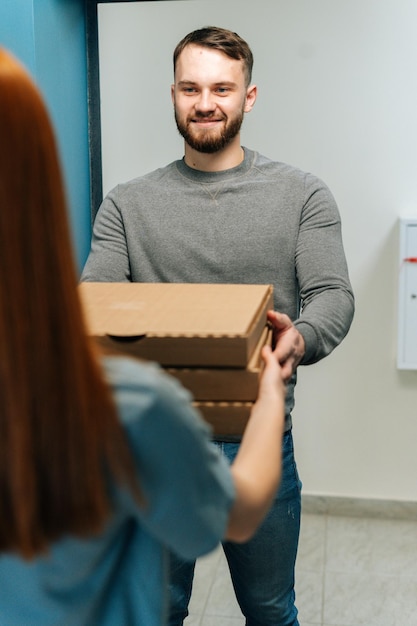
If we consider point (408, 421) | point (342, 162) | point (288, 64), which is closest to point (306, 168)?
point (342, 162)

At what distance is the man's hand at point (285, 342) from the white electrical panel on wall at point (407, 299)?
141 cm

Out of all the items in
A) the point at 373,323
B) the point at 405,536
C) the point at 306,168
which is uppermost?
the point at 306,168

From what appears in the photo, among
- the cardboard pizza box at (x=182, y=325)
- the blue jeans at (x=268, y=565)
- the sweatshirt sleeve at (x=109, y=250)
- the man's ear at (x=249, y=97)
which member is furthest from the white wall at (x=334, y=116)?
the cardboard pizza box at (x=182, y=325)

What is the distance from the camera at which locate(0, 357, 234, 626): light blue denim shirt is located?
67cm

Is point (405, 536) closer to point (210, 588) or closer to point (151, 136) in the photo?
point (210, 588)

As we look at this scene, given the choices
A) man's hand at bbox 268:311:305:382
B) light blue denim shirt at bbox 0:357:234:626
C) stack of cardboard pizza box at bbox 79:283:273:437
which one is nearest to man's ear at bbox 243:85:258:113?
man's hand at bbox 268:311:305:382

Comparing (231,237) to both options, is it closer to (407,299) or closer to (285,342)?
(285,342)

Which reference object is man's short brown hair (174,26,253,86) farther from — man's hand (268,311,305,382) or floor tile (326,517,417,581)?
floor tile (326,517,417,581)

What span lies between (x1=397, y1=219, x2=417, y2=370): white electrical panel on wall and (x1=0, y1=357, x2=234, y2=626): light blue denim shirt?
6.23ft

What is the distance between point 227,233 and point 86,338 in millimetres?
947

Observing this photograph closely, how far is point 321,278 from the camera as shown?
151 cm

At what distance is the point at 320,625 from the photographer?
221 centimetres

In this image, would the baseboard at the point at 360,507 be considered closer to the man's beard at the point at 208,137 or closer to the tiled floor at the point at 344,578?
the tiled floor at the point at 344,578

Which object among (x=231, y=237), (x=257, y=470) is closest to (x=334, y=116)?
(x=231, y=237)
